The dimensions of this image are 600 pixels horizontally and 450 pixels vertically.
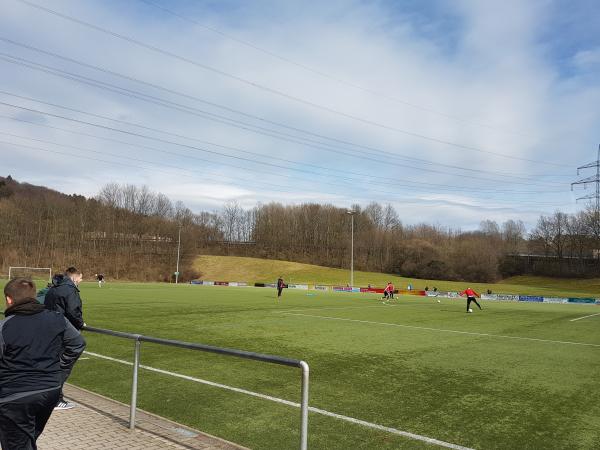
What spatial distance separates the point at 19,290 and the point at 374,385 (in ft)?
23.4

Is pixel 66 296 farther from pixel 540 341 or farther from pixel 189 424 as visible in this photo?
pixel 540 341

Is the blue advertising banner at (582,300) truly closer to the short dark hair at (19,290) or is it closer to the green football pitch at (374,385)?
the green football pitch at (374,385)

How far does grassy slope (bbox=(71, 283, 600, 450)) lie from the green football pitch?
25 mm

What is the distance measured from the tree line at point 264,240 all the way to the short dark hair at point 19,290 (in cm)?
7093

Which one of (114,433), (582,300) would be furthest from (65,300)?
(582,300)

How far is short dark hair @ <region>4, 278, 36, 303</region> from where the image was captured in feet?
11.8

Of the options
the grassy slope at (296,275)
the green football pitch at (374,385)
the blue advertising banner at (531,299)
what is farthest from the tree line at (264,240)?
the green football pitch at (374,385)

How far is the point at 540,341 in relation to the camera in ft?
54.7

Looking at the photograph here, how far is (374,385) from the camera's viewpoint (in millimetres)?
9180

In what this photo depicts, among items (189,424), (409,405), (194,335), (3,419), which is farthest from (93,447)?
(194,335)

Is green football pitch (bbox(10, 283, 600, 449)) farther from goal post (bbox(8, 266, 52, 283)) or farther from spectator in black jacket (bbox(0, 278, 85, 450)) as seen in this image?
goal post (bbox(8, 266, 52, 283))

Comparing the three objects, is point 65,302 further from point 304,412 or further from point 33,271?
point 33,271

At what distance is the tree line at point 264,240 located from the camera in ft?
290

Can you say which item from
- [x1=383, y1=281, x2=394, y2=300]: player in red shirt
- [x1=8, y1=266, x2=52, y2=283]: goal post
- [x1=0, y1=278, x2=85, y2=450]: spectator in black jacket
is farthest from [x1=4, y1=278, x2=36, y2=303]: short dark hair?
[x1=8, y1=266, x2=52, y2=283]: goal post
